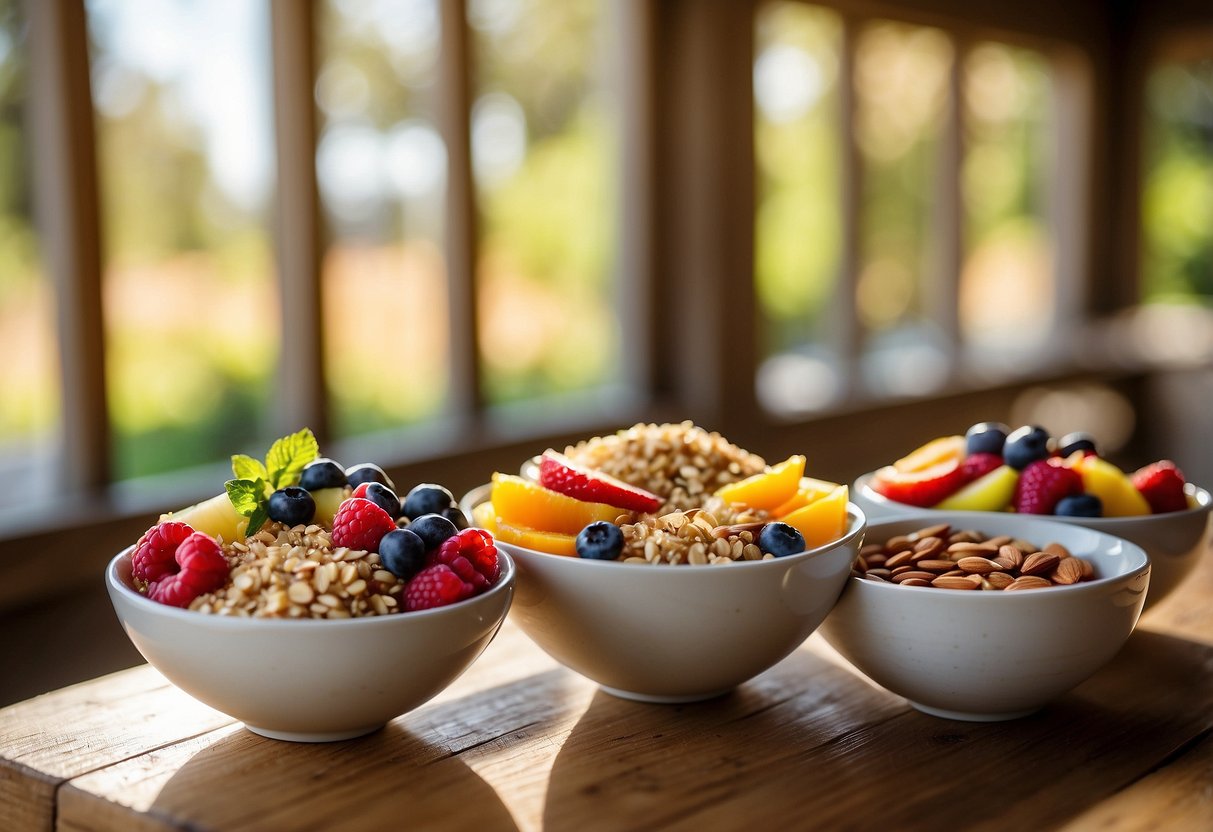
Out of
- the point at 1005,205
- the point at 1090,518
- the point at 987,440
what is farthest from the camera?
the point at 1005,205

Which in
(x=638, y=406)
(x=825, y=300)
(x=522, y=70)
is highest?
(x=522, y=70)

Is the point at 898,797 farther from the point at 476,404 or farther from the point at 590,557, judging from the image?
the point at 476,404

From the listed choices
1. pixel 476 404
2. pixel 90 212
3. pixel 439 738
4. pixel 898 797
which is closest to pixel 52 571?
pixel 90 212

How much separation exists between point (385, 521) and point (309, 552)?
0.06 m

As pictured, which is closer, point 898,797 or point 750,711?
point 898,797

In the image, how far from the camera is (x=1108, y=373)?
540cm

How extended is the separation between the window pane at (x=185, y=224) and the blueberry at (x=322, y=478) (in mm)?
1765

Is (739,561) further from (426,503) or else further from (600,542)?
(426,503)

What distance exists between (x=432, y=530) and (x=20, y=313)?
1.91 meters

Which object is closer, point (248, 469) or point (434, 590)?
point (434, 590)

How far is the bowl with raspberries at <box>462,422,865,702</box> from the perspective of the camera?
0.91 m

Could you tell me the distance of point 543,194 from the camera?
3473 millimetres

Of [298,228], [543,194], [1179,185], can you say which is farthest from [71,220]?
[1179,185]

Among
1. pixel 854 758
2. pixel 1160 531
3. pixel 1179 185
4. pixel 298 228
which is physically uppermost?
pixel 1179 185
